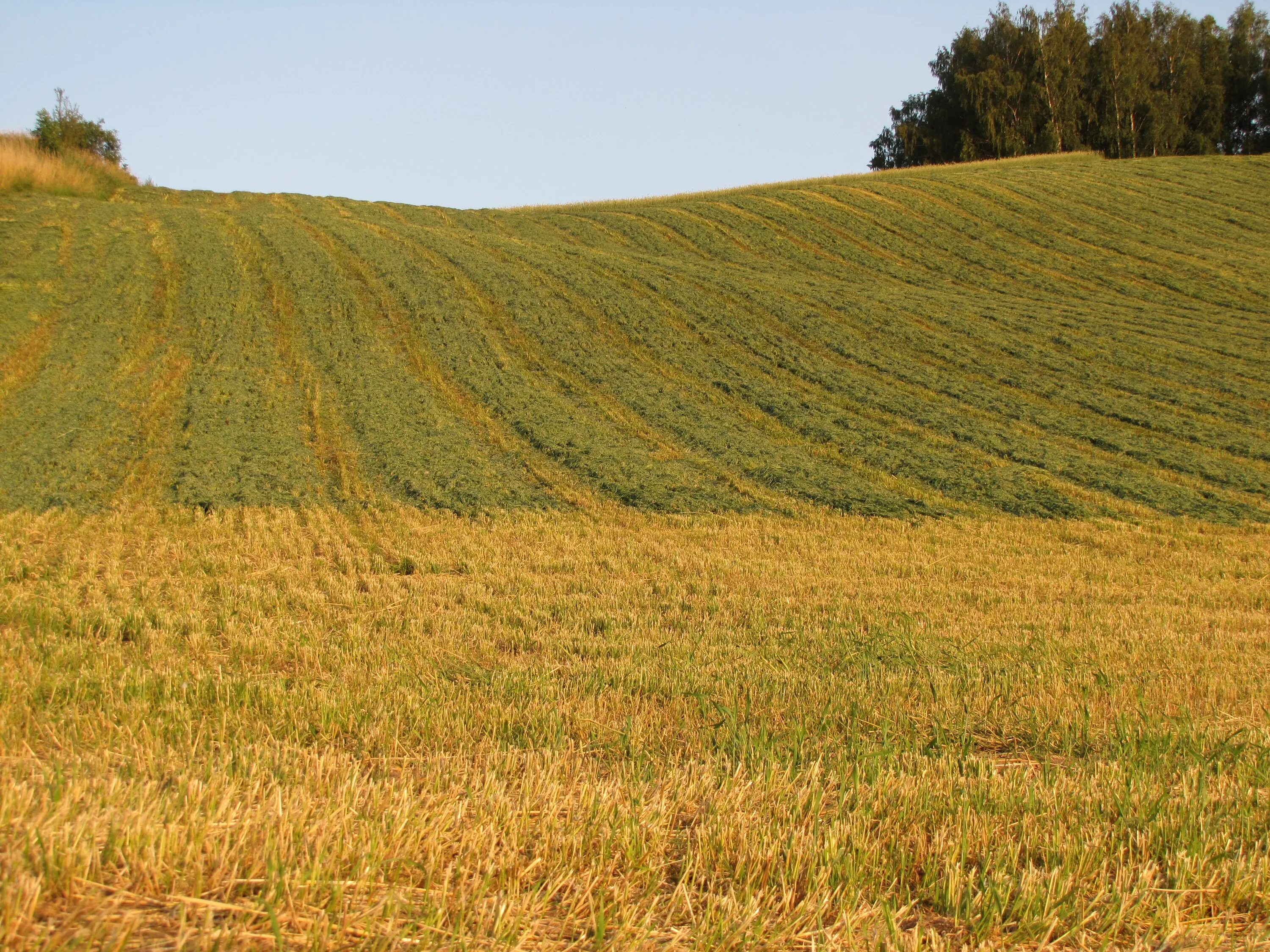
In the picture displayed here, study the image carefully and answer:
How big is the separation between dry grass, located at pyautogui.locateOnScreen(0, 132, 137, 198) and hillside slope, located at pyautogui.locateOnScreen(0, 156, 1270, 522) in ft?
3.91

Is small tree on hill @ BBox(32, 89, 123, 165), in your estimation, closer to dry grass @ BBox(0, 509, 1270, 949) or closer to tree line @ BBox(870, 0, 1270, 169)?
dry grass @ BBox(0, 509, 1270, 949)

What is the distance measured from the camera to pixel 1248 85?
66000 millimetres

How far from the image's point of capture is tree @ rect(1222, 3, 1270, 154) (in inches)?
2576

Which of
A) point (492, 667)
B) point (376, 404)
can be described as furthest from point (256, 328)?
point (492, 667)

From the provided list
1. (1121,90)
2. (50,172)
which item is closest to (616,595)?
(50,172)

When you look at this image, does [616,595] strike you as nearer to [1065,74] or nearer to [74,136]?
[74,136]

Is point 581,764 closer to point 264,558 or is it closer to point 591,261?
point 264,558

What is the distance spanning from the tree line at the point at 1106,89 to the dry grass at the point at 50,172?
5455cm

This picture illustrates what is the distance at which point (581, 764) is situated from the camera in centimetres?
400

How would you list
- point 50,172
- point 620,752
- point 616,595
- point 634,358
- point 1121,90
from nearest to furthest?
point 620,752, point 616,595, point 634,358, point 50,172, point 1121,90

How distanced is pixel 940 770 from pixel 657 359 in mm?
17852

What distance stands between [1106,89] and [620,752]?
73.4m

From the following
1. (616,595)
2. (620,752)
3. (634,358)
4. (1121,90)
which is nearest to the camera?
(620,752)

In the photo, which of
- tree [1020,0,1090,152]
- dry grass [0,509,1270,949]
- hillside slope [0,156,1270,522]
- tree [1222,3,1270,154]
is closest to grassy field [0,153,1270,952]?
dry grass [0,509,1270,949]
